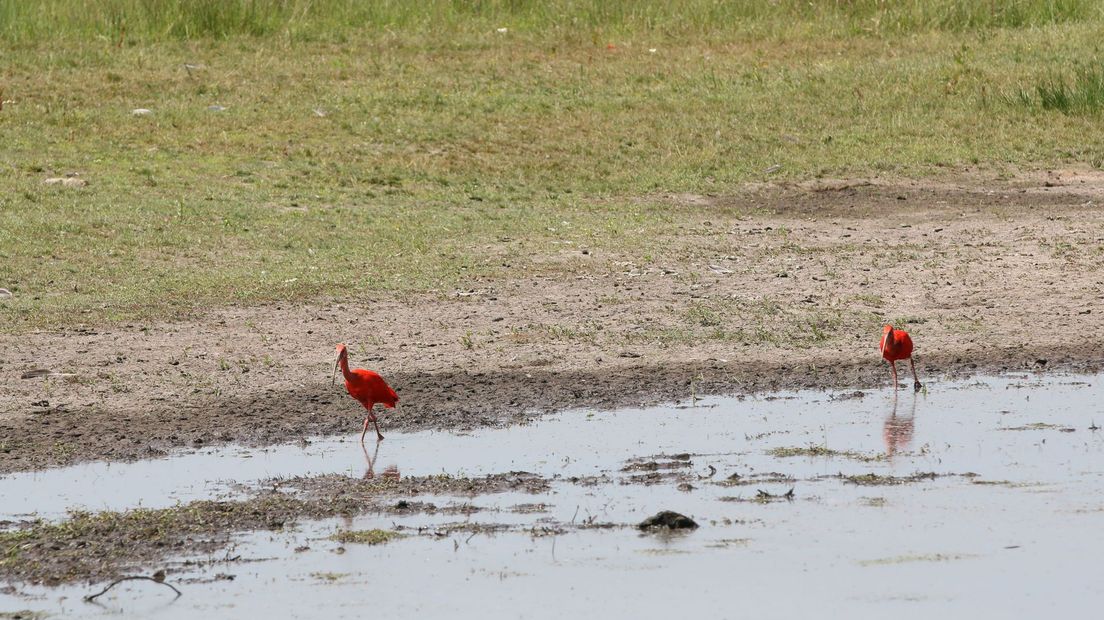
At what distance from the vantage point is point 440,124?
16281 mm

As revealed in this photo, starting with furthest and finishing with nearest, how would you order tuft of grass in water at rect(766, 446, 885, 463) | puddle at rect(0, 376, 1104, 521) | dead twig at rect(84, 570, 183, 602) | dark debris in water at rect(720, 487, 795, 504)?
tuft of grass in water at rect(766, 446, 885, 463) < puddle at rect(0, 376, 1104, 521) < dark debris in water at rect(720, 487, 795, 504) < dead twig at rect(84, 570, 183, 602)

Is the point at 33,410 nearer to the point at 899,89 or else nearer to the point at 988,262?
the point at 988,262

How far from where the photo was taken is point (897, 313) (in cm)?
1109

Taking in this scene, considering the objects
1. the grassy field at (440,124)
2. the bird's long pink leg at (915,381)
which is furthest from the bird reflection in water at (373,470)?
the bird's long pink leg at (915,381)

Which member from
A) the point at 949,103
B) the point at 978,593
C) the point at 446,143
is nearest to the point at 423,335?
→ the point at 978,593

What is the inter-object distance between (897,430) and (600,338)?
2214 millimetres

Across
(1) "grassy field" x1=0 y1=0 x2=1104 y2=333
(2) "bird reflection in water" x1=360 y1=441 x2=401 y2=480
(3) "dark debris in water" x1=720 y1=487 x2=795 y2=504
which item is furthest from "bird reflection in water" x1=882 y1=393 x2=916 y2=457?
(1) "grassy field" x1=0 y1=0 x2=1104 y2=333

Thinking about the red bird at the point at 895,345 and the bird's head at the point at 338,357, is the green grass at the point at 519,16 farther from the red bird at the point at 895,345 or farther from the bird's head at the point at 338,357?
the red bird at the point at 895,345

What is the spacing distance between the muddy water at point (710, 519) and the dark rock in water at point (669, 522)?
6 cm

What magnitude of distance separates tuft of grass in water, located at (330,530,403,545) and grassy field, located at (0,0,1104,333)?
400cm

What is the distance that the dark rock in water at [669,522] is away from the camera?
23.1 feet

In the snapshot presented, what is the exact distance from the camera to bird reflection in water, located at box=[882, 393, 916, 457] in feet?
27.7

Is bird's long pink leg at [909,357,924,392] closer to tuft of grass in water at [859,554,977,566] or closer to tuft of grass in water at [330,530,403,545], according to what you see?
tuft of grass in water at [859,554,977,566]

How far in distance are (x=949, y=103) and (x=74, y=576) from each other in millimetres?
12611
